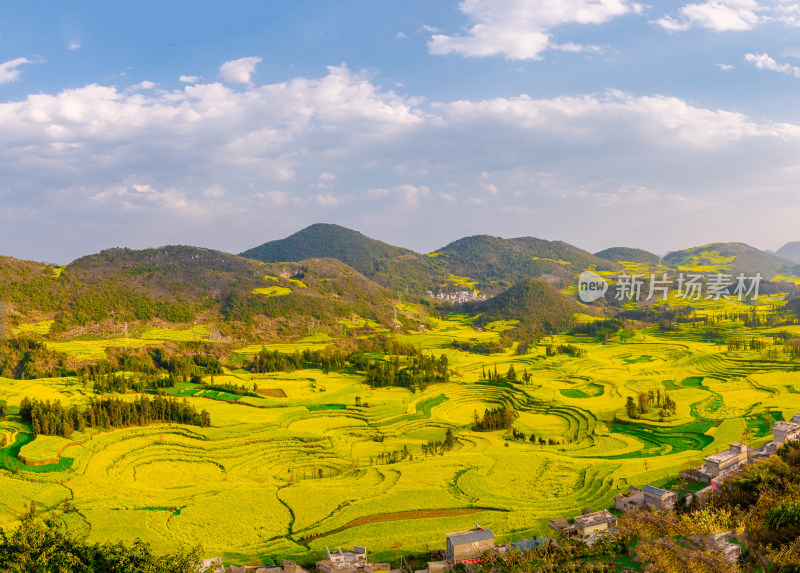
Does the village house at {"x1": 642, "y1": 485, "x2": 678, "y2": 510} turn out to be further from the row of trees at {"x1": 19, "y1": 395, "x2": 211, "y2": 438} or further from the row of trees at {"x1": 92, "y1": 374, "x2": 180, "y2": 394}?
the row of trees at {"x1": 92, "y1": 374, "x2": 180, "y2": 394}

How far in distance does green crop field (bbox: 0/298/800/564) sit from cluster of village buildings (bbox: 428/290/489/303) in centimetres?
8884

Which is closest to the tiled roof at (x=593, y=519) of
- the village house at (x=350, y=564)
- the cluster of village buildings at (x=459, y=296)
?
the village house at (x=350, y=564)

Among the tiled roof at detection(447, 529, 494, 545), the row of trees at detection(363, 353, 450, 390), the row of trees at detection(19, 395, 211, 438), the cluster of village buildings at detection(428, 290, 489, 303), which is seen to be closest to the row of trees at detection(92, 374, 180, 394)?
the row of trees at detection(19, 395, 211, 438)

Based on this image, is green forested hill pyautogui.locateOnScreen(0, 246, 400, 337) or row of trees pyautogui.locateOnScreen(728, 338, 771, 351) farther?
green forested hill pyautogui.locateOnScreen(0, 246, 400, 337)

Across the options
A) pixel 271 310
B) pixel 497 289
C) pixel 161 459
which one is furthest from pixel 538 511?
pixel 497 289

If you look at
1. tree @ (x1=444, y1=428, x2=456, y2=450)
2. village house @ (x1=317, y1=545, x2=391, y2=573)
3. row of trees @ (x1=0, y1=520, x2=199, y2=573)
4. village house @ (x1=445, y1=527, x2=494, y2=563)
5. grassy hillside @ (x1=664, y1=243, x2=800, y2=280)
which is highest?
grassy hillside @ (x1=664, y1=243, x2=800, y2=280)

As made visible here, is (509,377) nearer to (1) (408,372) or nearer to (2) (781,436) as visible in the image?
(1) (408,372)

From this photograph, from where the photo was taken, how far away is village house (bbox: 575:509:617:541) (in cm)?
2308

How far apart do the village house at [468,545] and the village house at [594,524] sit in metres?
4.12

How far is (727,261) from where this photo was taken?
17688 centimetres

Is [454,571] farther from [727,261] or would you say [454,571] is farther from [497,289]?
[727,261]

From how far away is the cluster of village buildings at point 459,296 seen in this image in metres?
158

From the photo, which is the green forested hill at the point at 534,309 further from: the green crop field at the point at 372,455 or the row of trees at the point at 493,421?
the row of trees at the point at 493,421

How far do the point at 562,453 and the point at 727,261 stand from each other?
171 meters
